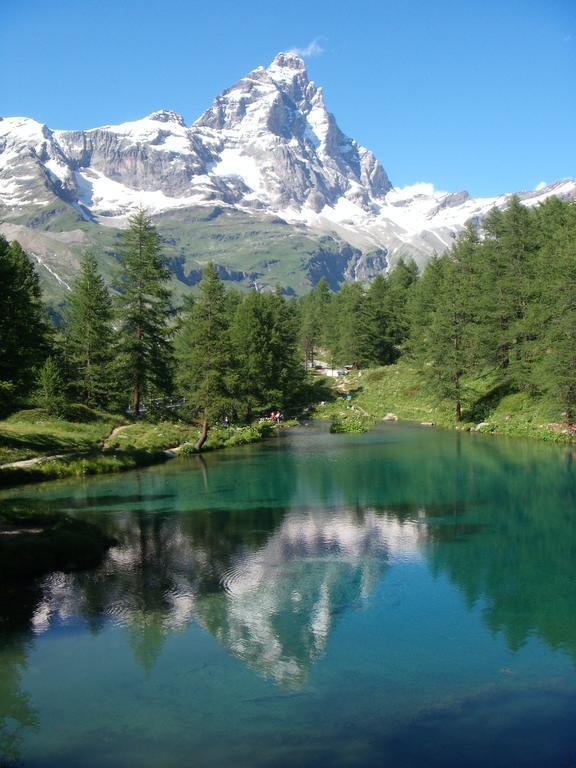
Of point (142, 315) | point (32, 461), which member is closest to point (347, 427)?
point (142, 315)

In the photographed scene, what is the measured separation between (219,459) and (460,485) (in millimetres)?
19517

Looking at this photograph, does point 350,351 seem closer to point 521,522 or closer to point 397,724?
point 521,522

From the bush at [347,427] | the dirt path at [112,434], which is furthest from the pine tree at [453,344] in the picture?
the dirt path at [112,434]

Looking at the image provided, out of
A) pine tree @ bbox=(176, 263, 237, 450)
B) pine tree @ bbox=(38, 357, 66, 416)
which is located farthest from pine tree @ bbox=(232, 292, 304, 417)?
pine tree @ bbox=(38, 357, 66, 416)

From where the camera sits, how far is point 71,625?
57.5 feet

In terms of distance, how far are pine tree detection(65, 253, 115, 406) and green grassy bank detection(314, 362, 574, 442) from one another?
3243 centimetres

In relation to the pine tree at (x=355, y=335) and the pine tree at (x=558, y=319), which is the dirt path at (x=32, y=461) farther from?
the pine tree at (x=355, y=335)

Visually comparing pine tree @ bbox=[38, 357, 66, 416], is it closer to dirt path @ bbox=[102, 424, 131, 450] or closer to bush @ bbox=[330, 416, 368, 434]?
dirt path @ bbox=[102, 424, 131, 450]

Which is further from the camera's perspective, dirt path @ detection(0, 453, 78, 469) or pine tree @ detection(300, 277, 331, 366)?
pine tree @ detection(300, 277, 331, 366)

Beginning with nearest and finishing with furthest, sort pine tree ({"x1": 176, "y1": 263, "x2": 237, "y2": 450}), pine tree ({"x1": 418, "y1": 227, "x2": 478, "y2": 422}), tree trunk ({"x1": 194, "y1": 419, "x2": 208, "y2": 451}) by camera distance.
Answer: tree trunk ({"x1": 194, "y1": 419, "x2": 208, "y2": 451})
pine tree ({"x1": 176, "y1": 263, "x2": 237, "y2": 450})
pine tree ({"x1": 418, "y1": 227, "x2": 478, "y2": 422})

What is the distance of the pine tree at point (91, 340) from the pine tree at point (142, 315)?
1797 mm

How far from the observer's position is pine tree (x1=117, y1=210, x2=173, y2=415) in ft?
188

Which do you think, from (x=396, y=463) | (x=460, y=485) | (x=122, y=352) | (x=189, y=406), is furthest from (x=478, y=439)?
(x=122, y=352)

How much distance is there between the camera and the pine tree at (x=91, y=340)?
188 feet
